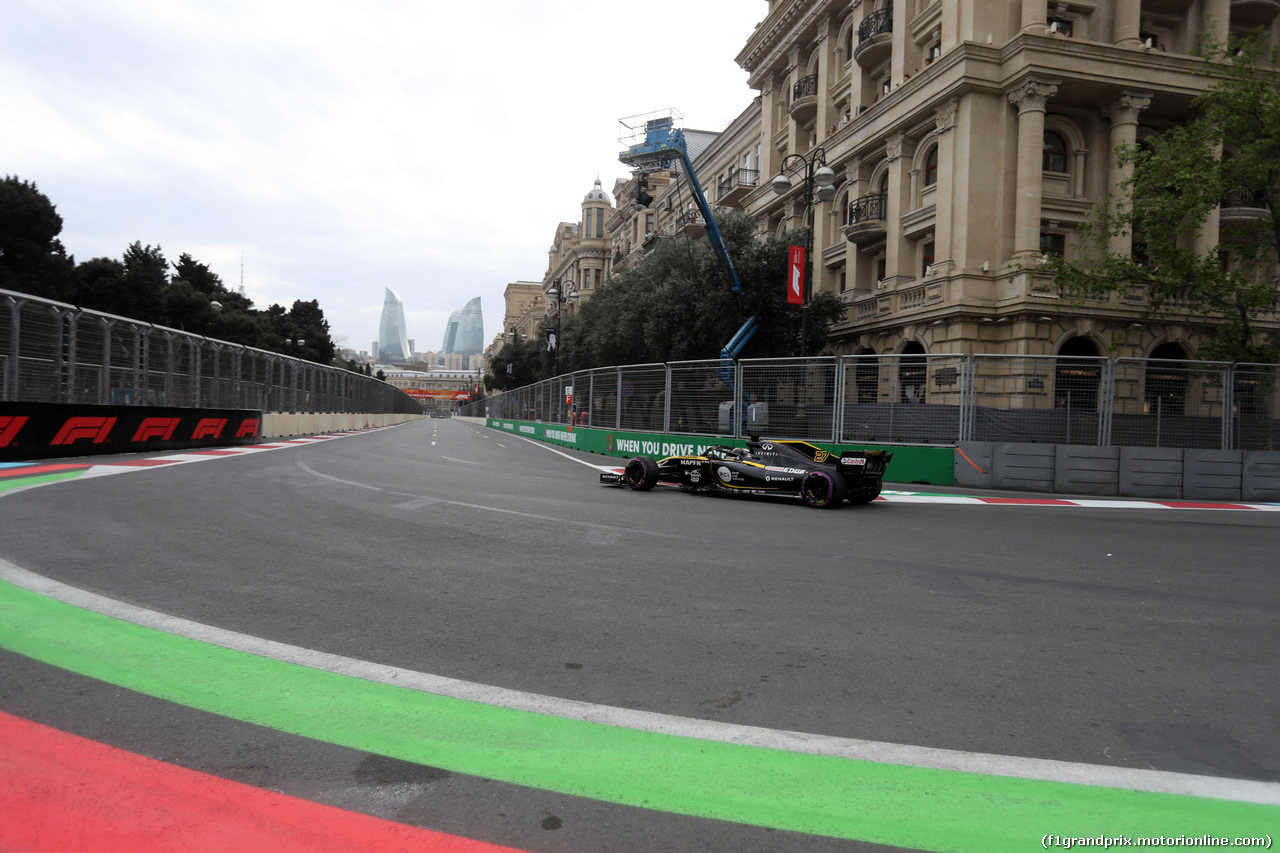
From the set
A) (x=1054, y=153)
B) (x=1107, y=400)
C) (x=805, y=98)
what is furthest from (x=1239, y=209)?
(x=1107, y=400)

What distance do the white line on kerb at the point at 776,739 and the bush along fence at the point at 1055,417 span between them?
38.9ft

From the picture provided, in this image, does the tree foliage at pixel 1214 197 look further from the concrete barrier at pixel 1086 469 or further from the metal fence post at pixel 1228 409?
the concrete barrier at pixel 1086 469

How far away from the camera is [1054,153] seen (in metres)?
26.0

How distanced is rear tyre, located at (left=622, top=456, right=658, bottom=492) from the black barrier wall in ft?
36.8

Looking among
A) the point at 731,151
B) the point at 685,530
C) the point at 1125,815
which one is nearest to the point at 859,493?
the point at 685,530

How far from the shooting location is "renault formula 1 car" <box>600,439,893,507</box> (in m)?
10.2

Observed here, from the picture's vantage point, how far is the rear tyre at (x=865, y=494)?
1038 cm

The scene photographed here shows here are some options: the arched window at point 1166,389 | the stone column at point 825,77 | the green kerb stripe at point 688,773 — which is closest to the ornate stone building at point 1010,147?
the stone column at point 825,77

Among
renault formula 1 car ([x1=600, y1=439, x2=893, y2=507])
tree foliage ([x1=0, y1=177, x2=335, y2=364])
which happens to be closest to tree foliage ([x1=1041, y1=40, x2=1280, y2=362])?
renault formula 1 car ([x1=600, y1=439, x2=893, y2=507])

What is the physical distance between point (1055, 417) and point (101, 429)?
19512 mm

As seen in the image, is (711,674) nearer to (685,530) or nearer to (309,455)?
(685,530)

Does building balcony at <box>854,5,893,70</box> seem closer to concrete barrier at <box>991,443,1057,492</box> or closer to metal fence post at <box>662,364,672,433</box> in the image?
metal fence post at <box>662,364,672,433</box>

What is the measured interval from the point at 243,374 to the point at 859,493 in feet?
69.3

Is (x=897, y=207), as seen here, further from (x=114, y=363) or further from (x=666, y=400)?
(x=114, y=363)
